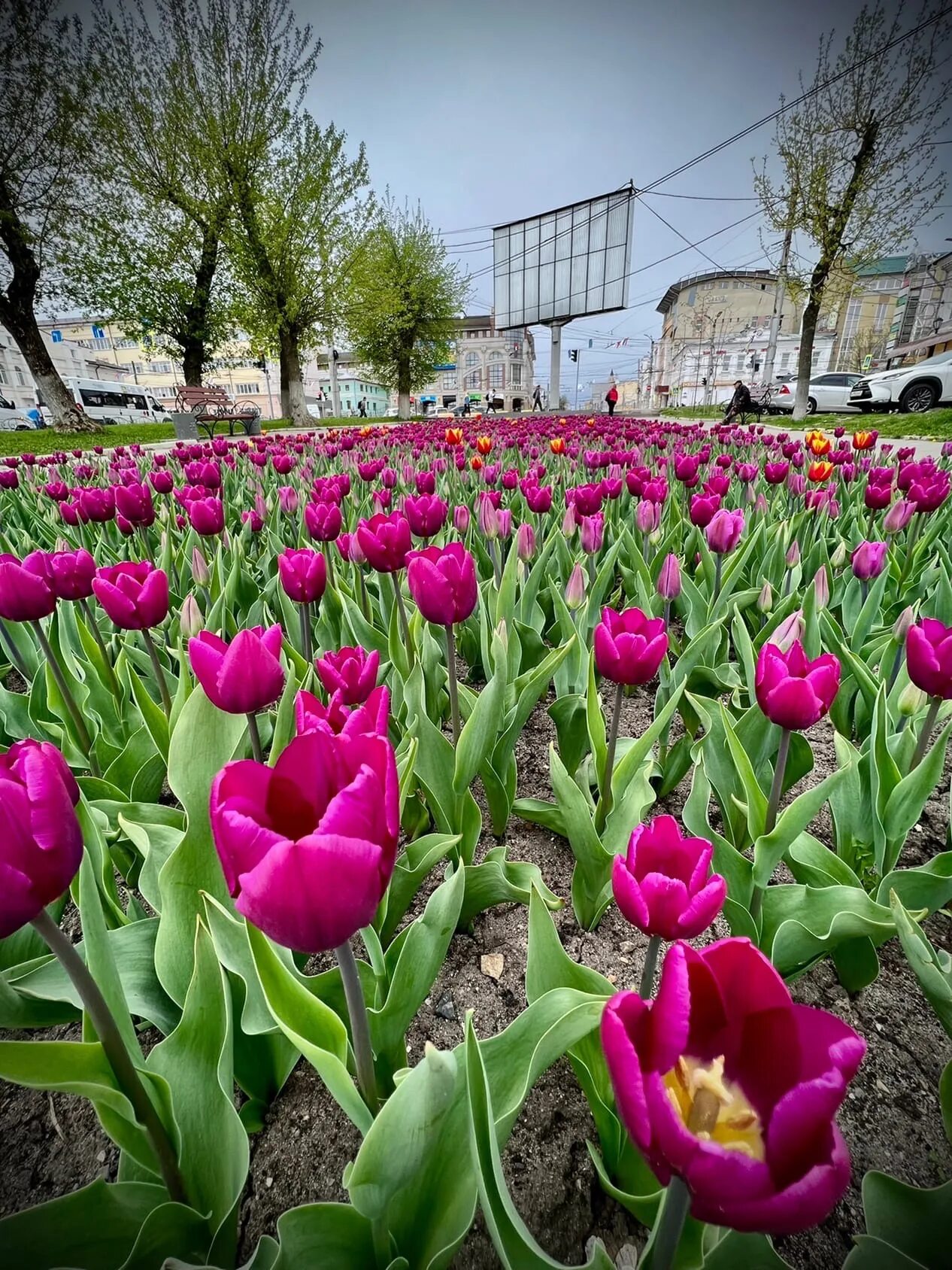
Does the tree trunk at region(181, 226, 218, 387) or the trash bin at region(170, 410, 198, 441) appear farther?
the tree trunk at region(181, 226, 218, 387)

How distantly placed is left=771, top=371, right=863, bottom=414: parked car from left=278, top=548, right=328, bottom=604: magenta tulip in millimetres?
20536

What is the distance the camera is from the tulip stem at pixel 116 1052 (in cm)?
56

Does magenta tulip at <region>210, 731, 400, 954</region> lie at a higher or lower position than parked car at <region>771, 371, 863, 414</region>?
lower

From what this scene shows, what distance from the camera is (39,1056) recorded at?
579 millimetres

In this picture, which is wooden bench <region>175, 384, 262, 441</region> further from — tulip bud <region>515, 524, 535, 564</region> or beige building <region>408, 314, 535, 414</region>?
beige building <region>408, 314, 535, 414</region>

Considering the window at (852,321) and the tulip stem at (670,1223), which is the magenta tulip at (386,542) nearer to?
the tulip stem at (670,1223)

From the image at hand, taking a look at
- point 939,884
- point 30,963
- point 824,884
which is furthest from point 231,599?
point 939,884

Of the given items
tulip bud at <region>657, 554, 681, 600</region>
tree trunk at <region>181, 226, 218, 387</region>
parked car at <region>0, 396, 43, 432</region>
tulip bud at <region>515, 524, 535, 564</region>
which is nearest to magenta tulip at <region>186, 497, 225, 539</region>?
tulip bud at <region>515, 524, 535, 564</region>

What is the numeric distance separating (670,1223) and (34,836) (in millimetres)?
614

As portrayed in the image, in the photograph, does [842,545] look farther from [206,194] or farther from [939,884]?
[206,194]

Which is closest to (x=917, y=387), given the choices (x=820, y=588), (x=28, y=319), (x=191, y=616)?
(x=820, y=588)

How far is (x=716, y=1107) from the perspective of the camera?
18.8 inches

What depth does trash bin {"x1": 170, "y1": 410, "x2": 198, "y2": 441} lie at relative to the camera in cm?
1275

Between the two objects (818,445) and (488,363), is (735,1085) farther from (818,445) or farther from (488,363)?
(488,363)
